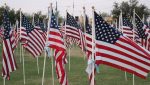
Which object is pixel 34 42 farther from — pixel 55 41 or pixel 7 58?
pixel 55 41

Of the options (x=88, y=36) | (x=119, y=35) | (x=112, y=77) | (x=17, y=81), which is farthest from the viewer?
(x=112, y=77)

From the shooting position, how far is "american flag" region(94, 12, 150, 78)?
10.4m

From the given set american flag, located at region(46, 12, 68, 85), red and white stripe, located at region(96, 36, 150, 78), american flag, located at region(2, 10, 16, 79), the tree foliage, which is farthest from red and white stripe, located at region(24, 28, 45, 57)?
the tree foliage

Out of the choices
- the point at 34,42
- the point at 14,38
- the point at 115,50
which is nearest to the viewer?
the point at 115,50

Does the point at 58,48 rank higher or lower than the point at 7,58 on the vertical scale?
higher

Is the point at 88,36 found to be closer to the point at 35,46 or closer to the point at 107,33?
the point at 107,33

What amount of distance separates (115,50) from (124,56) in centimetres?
33

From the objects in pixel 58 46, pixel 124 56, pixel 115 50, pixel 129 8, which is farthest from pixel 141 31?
pixel 129 8

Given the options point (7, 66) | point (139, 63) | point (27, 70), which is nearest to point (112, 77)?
point (27, 70)

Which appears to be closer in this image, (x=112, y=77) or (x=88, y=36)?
(x=88, y=36)

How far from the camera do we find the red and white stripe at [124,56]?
34.1 feet

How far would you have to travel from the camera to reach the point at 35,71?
22875mm

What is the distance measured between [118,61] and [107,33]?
817 mm

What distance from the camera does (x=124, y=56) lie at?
10547 mm
